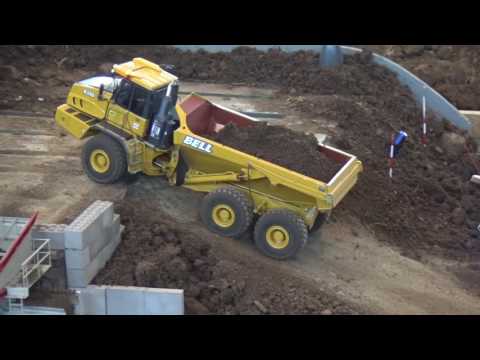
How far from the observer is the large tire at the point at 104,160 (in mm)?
13141

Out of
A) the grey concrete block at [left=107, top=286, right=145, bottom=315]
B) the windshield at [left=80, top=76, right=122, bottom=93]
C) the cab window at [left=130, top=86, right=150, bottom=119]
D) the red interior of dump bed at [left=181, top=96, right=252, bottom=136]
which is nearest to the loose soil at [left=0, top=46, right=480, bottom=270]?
the red interior of dump bed at [left=181, top=96, right=252, bottom=136]

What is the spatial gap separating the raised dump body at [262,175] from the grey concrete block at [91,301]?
110 inches

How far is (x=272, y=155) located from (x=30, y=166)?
16.2ft

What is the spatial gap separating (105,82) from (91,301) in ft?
13.8

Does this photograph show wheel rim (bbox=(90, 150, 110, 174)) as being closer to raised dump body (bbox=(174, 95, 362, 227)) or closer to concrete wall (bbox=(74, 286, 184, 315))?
raised dump body (bbox=(174, 95, 362, 227))

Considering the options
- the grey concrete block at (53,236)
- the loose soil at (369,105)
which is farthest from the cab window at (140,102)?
the loose soil at (369,105)

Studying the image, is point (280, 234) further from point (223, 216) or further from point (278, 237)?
point (223, 216)

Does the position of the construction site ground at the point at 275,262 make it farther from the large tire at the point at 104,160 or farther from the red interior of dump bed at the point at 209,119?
the red interior of dump bed at the point at 209,119

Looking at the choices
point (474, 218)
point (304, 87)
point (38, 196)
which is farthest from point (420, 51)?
point (38, 196)

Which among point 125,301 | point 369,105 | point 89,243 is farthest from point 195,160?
point 369,105

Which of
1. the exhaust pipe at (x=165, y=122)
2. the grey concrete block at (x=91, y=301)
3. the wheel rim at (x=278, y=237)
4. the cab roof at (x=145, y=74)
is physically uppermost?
the cab roof at (x=145, y=74)

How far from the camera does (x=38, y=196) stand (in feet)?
43.2

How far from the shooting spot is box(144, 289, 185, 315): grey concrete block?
11.2 meters

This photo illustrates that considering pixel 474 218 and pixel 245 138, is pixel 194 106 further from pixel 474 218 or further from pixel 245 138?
pixel 474 218
